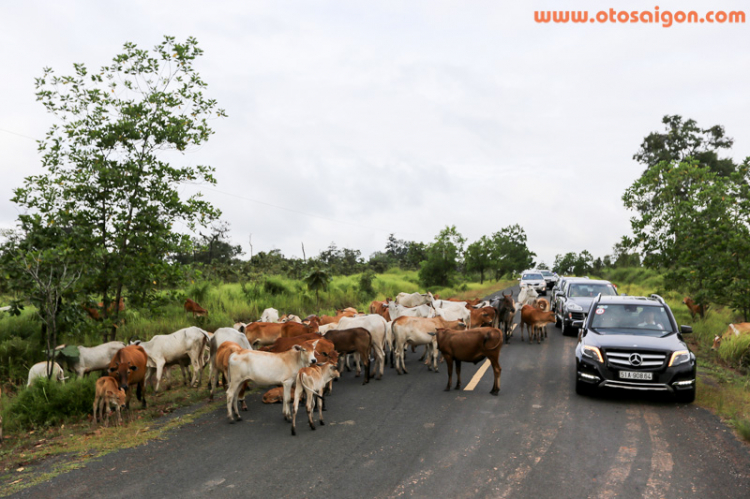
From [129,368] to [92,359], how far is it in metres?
2.34

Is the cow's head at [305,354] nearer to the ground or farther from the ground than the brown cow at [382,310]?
farther from the ground

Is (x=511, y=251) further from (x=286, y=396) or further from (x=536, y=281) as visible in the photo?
(x=286, y=396)

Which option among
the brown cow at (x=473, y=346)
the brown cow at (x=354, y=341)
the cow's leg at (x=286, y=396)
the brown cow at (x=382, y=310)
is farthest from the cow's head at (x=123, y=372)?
the brown cow at (x=382, y=310)

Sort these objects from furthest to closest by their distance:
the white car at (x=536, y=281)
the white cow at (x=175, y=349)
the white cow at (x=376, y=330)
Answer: the white car at (x=536, y=281) → the white cow at (x=376, y=330) → the white cow at (x=175, y=349)

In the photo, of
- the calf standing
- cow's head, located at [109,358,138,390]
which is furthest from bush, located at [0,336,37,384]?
the calf standing

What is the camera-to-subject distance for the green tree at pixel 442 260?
4675 cm

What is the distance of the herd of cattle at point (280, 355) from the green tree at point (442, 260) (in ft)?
103

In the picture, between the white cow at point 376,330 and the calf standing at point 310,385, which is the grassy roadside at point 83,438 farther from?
the white cow at point 376,330

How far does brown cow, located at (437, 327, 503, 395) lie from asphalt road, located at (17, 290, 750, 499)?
2.33 feet

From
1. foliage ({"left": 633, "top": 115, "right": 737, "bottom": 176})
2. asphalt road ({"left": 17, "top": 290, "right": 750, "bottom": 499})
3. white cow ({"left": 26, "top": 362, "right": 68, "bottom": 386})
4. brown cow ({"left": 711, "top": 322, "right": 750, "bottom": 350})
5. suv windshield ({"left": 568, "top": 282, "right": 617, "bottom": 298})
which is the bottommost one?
asphalt road ({"left": 17, "top": 290, "right": 750, "bottom": 499})

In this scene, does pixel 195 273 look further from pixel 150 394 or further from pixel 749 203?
pixel 749 203

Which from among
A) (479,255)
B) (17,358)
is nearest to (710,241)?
(17,358)

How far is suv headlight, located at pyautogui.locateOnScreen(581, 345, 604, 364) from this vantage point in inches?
366

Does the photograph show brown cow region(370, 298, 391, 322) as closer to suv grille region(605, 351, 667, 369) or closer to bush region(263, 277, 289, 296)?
bush region(263, 277, 289, 296)
